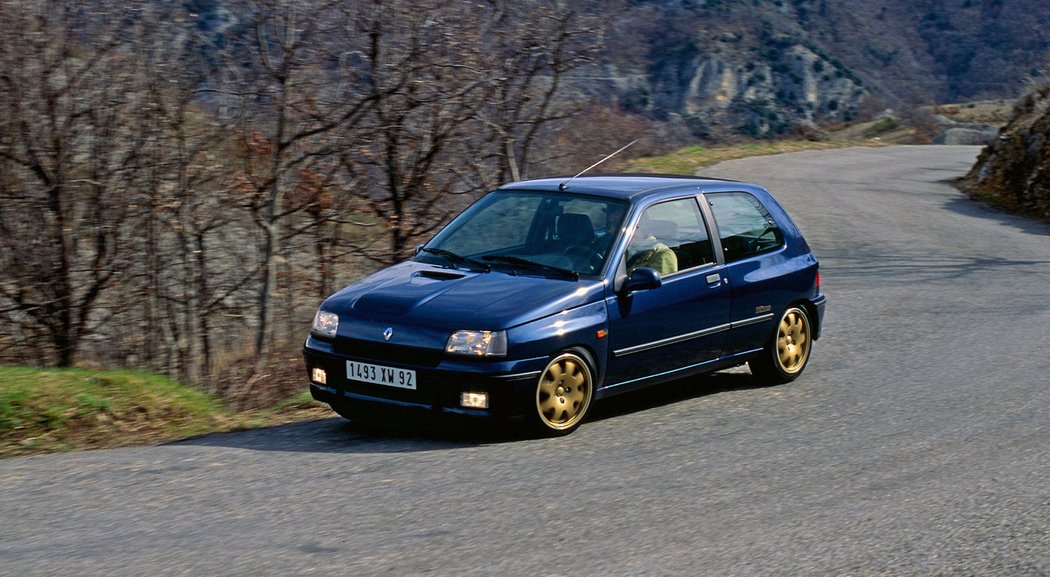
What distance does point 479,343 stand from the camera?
700cm

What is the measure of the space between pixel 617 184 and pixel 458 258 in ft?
4.33

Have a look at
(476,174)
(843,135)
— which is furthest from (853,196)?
(843,135)

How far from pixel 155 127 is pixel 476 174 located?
12.7 ft

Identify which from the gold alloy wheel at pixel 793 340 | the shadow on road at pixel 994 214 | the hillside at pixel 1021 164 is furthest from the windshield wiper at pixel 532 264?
the hillside at pixel 1021 164

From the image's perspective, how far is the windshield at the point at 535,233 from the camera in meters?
7.91

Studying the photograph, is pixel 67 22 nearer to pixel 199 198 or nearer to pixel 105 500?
pixel 199 198

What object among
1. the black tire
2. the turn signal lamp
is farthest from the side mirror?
the turn signal lamp

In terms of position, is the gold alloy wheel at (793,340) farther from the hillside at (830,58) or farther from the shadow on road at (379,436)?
the hillside at (830,58)

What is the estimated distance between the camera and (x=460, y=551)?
502 centimetres

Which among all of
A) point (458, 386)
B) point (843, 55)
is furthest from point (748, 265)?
point (843, 55)

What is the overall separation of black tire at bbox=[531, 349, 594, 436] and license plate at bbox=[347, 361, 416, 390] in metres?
0.75

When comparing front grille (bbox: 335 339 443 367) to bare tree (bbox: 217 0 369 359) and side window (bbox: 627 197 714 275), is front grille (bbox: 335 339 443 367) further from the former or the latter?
bare tree (bbox: 217 0 369 359)

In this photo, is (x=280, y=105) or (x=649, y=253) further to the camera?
(x=280, y=105)

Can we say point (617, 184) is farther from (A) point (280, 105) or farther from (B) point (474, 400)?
(A) point (280, 105)
